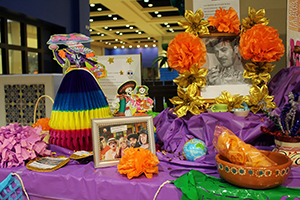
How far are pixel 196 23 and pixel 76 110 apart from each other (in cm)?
67

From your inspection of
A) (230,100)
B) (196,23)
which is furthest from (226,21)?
Result: (230,100)

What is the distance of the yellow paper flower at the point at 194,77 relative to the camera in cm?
111

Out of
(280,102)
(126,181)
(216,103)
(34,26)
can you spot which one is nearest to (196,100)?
(216,103)

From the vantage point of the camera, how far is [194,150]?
961mm

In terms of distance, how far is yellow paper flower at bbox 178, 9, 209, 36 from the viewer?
1135mm

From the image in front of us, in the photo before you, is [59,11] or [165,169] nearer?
[165,169]

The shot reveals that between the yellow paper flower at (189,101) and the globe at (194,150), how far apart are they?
166 millimetres

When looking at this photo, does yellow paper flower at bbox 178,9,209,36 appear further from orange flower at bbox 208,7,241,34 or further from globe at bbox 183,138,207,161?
globe at bbox 183,138,207,161

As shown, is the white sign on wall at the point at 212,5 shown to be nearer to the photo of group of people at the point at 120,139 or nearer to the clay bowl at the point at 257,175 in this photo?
the photo of group of people at the point at 120,139

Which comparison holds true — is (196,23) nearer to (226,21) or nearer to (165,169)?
(226,21)

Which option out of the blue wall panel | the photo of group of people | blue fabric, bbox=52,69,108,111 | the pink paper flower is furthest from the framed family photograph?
the blue wall panel

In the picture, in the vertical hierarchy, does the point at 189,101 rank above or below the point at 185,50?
below

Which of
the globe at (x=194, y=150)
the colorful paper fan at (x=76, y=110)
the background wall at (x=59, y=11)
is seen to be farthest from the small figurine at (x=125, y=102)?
the background wall at (x=59, y=11)

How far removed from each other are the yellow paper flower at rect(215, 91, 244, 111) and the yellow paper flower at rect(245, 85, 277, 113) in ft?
0.13
